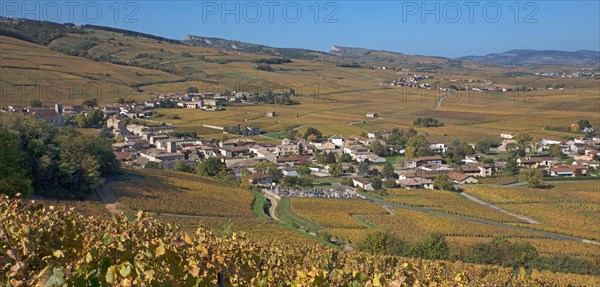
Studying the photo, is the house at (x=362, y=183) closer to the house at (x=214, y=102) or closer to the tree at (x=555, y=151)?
the tree at (x=555, y=151)

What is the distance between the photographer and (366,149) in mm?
53969

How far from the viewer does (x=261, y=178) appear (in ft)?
130

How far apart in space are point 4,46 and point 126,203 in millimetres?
73801

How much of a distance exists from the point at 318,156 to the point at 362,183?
1101cm

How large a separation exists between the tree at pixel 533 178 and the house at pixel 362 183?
12700 mm

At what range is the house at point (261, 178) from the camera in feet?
129

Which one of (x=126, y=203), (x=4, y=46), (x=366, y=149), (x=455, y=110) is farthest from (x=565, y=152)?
(x=4, y=46)

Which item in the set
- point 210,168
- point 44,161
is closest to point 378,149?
point 210,168

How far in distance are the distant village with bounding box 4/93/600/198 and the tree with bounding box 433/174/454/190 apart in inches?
24.6

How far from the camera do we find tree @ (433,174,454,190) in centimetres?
4112

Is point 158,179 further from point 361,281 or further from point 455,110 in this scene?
point 455,110

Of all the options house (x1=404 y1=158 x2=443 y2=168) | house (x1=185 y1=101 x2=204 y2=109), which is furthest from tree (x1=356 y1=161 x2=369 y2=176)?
house (x1=185 y1=101 x2=204 y2=109)

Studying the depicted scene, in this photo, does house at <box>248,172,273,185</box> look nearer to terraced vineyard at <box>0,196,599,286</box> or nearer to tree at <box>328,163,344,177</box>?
tree at <box>328,163,344,177</box>

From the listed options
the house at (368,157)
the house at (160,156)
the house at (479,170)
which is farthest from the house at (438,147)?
the house at (160,156)
